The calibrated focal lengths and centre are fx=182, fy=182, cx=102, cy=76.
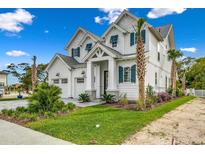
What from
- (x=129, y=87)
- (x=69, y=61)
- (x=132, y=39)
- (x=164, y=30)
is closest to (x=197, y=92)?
(x=164, y=30)

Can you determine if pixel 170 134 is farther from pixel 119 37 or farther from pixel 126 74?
pixel 119 37

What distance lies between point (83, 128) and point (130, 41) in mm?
10465

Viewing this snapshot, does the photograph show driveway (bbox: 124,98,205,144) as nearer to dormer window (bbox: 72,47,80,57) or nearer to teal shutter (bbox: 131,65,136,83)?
teal shutter (bbox: 131,65,136,83)

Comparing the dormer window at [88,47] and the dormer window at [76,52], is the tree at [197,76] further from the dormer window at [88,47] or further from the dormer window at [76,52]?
the dormer window at [76,52]

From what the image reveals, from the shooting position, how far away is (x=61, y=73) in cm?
1777

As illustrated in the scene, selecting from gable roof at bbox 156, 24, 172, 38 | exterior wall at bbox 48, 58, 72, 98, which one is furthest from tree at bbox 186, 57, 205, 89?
exterior wall at bbox 48, 58, 72, 98

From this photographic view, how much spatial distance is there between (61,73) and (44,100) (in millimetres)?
9224

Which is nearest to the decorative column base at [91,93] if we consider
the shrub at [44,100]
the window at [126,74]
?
the window at [126,74]

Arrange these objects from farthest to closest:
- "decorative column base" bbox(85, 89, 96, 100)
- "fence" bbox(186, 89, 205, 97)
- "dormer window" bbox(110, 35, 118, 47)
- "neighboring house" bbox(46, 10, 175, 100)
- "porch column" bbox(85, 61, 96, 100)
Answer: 1. "fence" bbox(186, 89, 205, 97)
2. "dormer window" bbox(110, 35, 118, 47)
3. "porch column" bbox(85, 61, 96, 100)
4. "decorative column base" bbox(85, 89, 96, 100)
5. "neighboring house" bbox(46, 10, 175, 100)

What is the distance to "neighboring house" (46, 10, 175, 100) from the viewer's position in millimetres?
13469

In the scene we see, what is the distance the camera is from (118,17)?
15.2 metres

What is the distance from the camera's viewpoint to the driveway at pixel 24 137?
14.8ft

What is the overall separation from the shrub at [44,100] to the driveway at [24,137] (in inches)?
101
